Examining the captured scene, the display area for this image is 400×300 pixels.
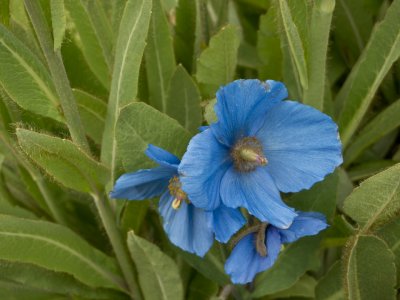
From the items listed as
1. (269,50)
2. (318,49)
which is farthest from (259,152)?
(269,50)

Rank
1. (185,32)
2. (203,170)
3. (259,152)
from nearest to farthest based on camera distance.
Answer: (203,170)
(259,152)
(185,32)

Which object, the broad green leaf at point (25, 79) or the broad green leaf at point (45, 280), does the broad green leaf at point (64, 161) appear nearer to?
the broad green leaf at point (25, 79)

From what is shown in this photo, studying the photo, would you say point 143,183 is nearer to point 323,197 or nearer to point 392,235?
point 323,197

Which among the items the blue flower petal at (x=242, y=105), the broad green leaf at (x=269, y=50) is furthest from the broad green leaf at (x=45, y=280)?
the broad green leaf at (x=269, y=50)

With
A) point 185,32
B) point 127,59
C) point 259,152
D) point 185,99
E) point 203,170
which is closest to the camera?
point 203,170

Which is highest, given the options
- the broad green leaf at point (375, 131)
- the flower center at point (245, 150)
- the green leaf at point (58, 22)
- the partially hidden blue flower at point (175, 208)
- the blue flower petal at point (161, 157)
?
the green leaf at point (58, 22)

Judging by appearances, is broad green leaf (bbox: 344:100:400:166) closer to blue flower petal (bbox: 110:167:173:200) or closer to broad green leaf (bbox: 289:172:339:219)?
broad green leaf (bbox: 289:172:339:219)
